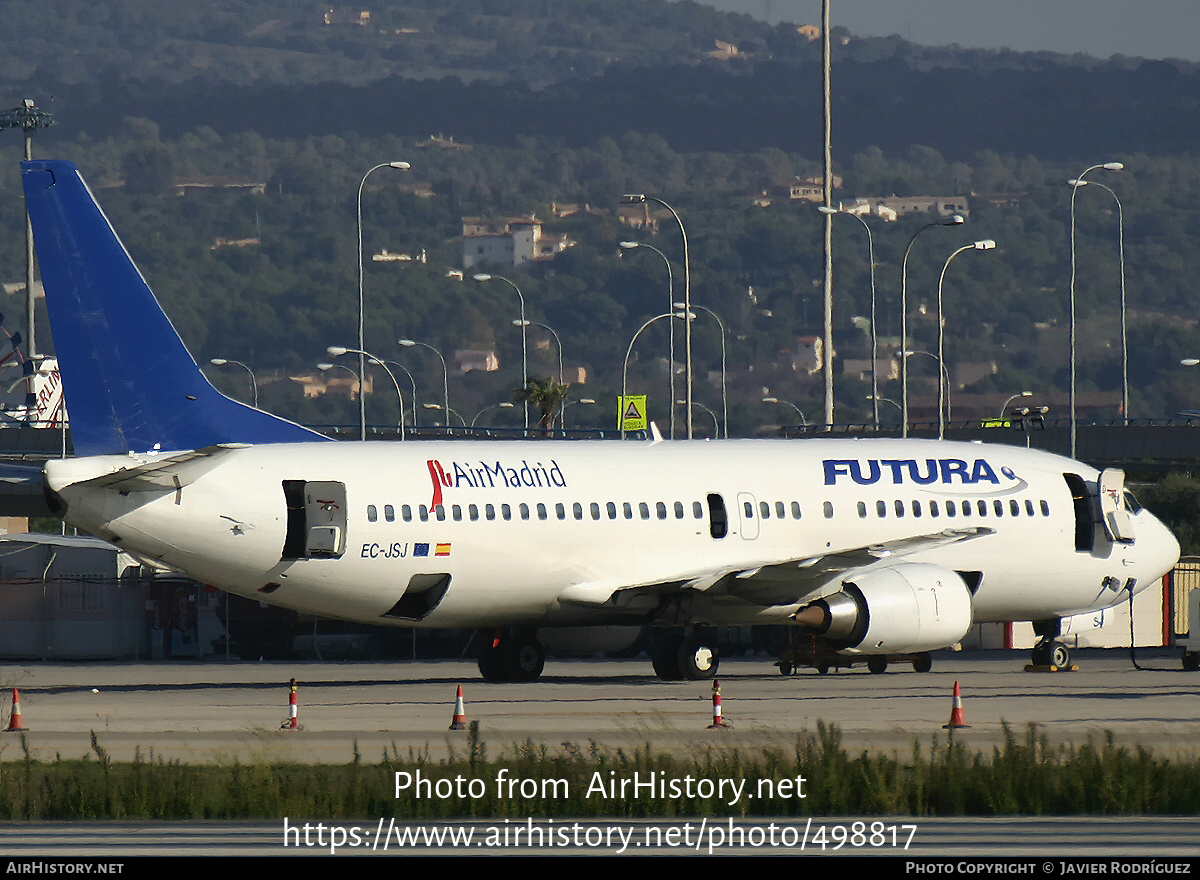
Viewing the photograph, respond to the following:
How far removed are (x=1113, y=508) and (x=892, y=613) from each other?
24.7 ft

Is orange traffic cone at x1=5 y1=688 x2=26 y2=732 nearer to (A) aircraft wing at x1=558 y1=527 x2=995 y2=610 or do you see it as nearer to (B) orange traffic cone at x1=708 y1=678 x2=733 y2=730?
(B) orange traffic cone at x1=708 y1=678 x2=733 y2=730

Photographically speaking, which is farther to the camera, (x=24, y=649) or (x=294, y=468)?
(x=24, y=649)

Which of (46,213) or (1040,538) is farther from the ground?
(46,213)

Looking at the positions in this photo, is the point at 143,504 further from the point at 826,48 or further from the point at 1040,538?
the point at 826,48

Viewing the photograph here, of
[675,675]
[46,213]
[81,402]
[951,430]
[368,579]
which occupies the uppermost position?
[46,213]

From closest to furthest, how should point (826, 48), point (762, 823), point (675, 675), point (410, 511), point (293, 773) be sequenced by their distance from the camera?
point (762, 823), point (293, 773), point (410, 511), point (675, 675), point (826, 48)

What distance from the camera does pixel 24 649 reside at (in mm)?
55062

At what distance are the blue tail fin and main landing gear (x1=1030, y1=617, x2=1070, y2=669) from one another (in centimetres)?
1627

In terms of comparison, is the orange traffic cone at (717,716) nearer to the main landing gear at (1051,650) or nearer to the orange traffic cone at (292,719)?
the orange traffic cone at (292,719)

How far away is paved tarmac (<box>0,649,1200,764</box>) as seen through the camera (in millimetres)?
26188

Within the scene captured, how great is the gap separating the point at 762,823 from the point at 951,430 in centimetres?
9690

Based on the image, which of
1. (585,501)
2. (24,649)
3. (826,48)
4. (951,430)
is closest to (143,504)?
(585,501)

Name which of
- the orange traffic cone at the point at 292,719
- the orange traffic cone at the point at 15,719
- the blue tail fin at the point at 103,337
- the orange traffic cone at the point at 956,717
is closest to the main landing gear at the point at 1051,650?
the orange traffic cone at the point at 956,717

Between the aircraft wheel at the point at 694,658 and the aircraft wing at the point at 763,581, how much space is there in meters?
1.23
